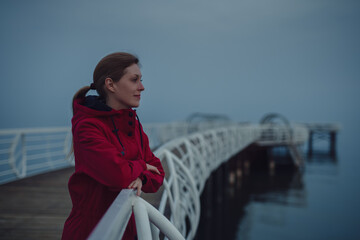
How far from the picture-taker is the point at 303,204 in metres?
14.3

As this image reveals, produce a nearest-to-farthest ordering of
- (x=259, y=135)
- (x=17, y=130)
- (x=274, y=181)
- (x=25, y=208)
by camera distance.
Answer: (x=25, y=208) < (x=17, y=130) < (x=274, y=181) < (x=259, y=135)

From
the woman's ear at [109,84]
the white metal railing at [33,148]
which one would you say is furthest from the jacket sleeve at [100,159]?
the white metal railing at [33,148]

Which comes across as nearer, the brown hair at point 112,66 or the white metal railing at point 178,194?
the white metal railing at point 178,194

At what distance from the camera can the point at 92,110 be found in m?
1.39

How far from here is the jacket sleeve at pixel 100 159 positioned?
1293 millimetres

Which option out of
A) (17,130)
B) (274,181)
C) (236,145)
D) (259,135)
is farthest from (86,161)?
(259,135)

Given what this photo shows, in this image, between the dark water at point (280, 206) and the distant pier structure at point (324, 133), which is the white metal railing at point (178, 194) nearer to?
the dark water at point (280, 206)

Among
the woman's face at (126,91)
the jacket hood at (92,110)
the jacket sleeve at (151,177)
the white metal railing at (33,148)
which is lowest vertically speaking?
the white metal railing at (33,148)

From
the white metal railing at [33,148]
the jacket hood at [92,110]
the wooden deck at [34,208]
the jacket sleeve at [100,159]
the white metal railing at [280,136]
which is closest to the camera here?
the jacket sleeve at [100,159]

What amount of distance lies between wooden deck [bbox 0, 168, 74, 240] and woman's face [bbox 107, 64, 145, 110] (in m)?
2.14

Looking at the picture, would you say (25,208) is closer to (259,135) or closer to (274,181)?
(274,181)

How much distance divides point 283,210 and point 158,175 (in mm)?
12635

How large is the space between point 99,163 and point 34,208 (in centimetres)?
310

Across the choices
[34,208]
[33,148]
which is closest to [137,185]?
[34,208]
